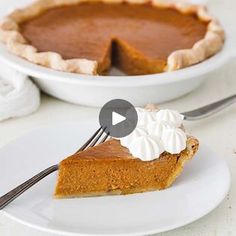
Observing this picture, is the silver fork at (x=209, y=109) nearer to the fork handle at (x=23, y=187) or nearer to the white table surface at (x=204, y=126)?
the white table surface at (x=204, y=126)


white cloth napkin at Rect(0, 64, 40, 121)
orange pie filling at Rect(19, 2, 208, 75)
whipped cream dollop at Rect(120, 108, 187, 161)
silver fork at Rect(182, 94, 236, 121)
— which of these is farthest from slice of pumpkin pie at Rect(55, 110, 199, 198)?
orange pie filling at Rect(19, 2, 208, 75)

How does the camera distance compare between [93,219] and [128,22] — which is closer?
[93,219]

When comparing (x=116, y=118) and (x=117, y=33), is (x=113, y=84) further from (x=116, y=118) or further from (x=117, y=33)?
(x=117, y=33)

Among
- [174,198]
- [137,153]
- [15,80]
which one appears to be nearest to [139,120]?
[137,153]

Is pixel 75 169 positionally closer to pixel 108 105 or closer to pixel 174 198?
pixel 174 198

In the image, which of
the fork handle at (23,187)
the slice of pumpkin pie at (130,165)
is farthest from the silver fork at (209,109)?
the fork handle at (23,187)

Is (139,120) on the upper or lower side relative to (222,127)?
upper

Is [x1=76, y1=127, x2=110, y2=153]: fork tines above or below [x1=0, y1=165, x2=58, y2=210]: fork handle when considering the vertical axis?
below

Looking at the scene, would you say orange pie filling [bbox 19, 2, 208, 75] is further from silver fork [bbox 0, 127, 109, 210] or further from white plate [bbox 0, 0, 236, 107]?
silver fork [bbox 0, 127, 109, 210]
